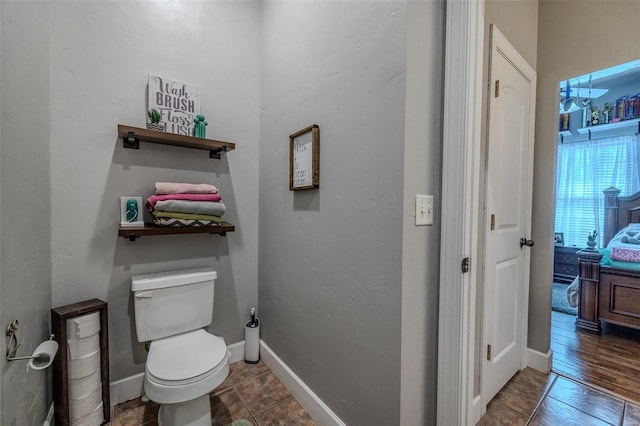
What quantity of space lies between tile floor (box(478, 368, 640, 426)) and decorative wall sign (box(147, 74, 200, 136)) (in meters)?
2.45

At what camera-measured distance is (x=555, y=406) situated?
1.57 meters

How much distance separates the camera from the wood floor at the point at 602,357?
1.77 m

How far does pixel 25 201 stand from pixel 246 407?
1473mm

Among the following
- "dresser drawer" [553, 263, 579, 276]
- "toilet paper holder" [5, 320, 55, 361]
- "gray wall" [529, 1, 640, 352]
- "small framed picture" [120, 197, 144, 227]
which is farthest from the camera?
"dresser drawer" [553, 263, 579, 276]

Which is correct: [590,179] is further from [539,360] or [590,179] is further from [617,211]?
[539,360]

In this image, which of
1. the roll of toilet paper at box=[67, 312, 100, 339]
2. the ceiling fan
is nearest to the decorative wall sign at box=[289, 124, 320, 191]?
the roll of toilet paper at box=[67, 312, 100, 339]

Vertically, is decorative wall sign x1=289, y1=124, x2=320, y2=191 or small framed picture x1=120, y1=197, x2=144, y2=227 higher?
decorative wall sign x1=289, y1=124, x2=320, y2=191

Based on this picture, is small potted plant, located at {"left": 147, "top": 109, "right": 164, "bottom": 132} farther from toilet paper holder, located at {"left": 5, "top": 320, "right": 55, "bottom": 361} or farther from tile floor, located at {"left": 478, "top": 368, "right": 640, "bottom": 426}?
tile floor, located at {"left": 478, "top": 368, "right": 640, "bottom": 426}

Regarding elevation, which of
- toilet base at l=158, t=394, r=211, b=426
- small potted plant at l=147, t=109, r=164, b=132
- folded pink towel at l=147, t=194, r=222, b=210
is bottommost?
toilet base at l=158, t=394, r=211, b=426

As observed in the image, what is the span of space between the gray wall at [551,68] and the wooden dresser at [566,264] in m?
3.14

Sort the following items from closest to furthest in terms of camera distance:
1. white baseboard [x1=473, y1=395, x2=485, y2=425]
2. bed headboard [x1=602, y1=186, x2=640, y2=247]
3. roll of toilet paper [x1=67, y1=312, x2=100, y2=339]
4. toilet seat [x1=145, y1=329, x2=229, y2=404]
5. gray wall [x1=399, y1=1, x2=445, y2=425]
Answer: gray wall [x1=399, y1=1, x2=445, y2=425] → toilet seat [x1=145, y1=329, x2=229, y2=404] → roll of toilet paper [x1=67, y1=312, x2=100, y2=339] → white baseboard [x1=473, y1=395, x2=485, y2=425] → bed headboard [x1=602, y1=186, x2=640, y2=247]

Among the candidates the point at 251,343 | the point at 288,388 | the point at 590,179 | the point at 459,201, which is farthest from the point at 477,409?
the point at 590,179

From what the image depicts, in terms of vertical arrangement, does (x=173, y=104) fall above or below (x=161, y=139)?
above

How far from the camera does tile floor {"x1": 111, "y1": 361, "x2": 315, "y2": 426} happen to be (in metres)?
1.46
